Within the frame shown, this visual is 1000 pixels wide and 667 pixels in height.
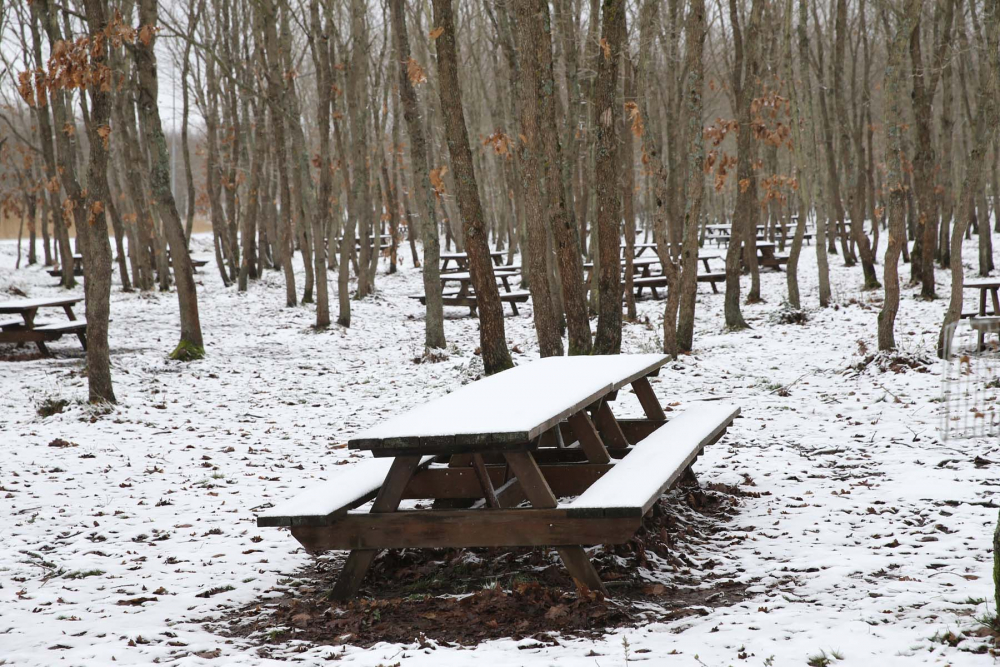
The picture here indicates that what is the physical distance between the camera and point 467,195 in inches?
337

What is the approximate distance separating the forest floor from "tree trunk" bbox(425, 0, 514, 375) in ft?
2.51

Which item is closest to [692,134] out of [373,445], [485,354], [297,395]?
[485,354]

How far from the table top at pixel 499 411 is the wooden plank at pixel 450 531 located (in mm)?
332

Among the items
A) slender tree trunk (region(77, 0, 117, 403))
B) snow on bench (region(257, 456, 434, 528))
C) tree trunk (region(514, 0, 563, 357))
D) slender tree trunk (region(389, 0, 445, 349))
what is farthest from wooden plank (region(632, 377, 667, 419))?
slender tree trunk (region(389, 0, 445, 349))

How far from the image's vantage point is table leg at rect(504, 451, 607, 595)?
3.59 metres

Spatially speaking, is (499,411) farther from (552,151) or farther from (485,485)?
(552,151)

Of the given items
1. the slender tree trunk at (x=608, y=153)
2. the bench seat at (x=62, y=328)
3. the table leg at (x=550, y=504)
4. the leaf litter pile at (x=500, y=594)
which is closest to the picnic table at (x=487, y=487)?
the table leg at (x=550, y=504)

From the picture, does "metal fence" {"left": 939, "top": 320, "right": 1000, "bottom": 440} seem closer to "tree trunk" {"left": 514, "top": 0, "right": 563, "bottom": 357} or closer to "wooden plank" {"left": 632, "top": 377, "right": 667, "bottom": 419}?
"wooden plank" {"left": 632, "top": 377, "right": 667, "bottom": 419}

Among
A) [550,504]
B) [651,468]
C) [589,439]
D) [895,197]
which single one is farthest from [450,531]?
[895,197]

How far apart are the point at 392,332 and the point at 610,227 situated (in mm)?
6336

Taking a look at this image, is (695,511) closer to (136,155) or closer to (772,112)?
(772,112)

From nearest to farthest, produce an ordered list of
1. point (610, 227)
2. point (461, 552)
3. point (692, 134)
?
point (461, 552) → point (610, 227) → point (692, 134)

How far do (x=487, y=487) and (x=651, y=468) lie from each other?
819mm

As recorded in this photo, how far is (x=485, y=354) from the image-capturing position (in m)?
8.90
